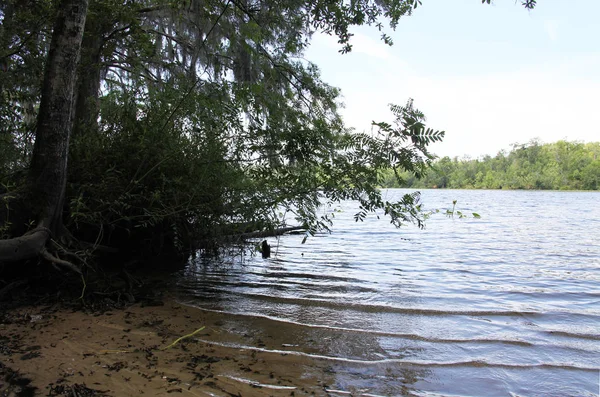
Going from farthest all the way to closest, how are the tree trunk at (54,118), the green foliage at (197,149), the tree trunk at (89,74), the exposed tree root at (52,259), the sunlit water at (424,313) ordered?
the tree trunk at (89,74), the green foliage at (197,149), the exposed tree root at (52,259), the tree trunk at (54,118), the sunlit water at (424,313)

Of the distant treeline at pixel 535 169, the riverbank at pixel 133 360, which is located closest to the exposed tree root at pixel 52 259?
the riverbank at pixel 133 360

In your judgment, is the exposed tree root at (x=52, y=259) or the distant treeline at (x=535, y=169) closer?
the exposed tree root at (x=52, y=259)

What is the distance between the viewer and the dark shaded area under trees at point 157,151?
4.65m

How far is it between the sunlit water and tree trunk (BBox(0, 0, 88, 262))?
2.37 metres

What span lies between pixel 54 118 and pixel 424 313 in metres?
5.47

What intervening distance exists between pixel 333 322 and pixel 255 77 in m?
5.89

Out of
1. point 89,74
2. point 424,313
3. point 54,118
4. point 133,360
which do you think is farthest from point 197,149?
point 424,313

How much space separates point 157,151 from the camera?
5562 mm

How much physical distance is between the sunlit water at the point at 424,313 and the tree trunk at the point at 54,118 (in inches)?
93.2

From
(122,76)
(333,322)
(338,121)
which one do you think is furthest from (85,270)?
(122,76)

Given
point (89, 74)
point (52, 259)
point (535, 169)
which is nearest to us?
point (52, 259)

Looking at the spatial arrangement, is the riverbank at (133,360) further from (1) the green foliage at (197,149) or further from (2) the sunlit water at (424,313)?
(1) the green foliage at (197,149)

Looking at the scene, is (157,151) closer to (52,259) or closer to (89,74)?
(52,259)

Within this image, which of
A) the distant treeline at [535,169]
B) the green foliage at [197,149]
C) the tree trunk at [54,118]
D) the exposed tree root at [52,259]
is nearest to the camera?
the tree trunk at [54,118]
